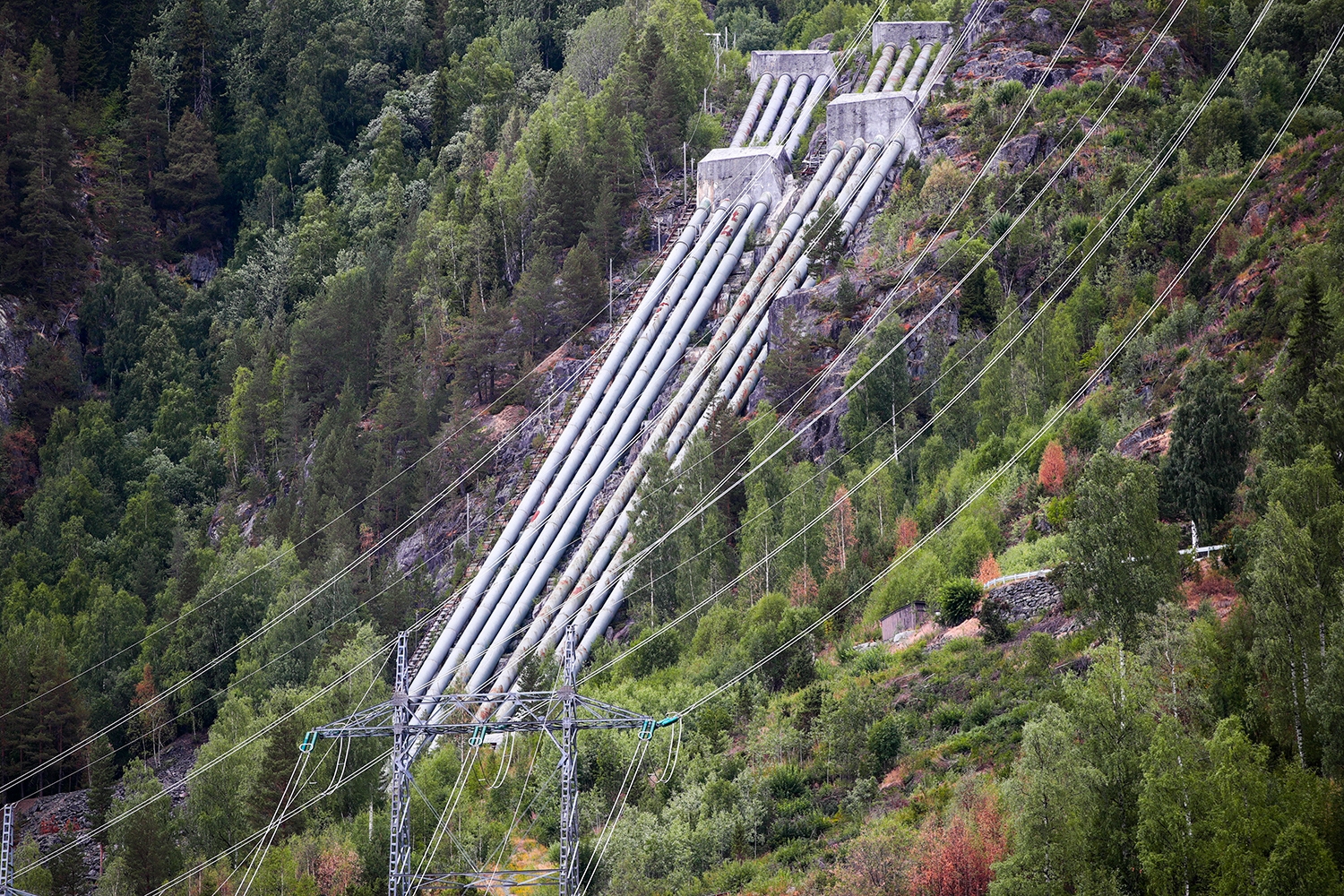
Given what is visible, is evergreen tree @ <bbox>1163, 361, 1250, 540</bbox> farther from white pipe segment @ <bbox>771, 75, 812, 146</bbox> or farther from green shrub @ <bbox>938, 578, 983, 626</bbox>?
white pipe segment @ <bbox>771, 75, 812, 146</bbox>

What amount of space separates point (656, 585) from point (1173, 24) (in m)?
47.9

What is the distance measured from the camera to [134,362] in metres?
122

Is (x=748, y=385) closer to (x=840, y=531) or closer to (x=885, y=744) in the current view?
(x=840, y=531)

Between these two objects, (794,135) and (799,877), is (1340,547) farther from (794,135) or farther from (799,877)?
(794,135)

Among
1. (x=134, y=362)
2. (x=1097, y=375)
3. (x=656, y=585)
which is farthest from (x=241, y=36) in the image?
(x=1097, y=375)

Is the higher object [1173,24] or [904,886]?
[1173,24]

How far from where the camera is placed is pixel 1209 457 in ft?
191

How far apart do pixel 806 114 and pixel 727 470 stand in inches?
1462

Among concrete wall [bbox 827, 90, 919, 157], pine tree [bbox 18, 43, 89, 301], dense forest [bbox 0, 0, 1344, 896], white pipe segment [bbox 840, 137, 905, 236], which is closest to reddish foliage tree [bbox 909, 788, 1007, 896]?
dense forest [bbox 0, 0, 1344, 896]

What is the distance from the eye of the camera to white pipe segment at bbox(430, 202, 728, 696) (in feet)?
274

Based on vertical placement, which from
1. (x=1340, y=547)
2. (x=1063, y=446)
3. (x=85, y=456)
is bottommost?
(x=85, y=456)

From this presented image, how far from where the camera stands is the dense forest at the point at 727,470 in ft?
164

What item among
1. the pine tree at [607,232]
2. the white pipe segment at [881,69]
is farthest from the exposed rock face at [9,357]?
the white pipe segment at [881,69]

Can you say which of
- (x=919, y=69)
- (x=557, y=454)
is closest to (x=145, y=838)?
(x=557, y=454)
